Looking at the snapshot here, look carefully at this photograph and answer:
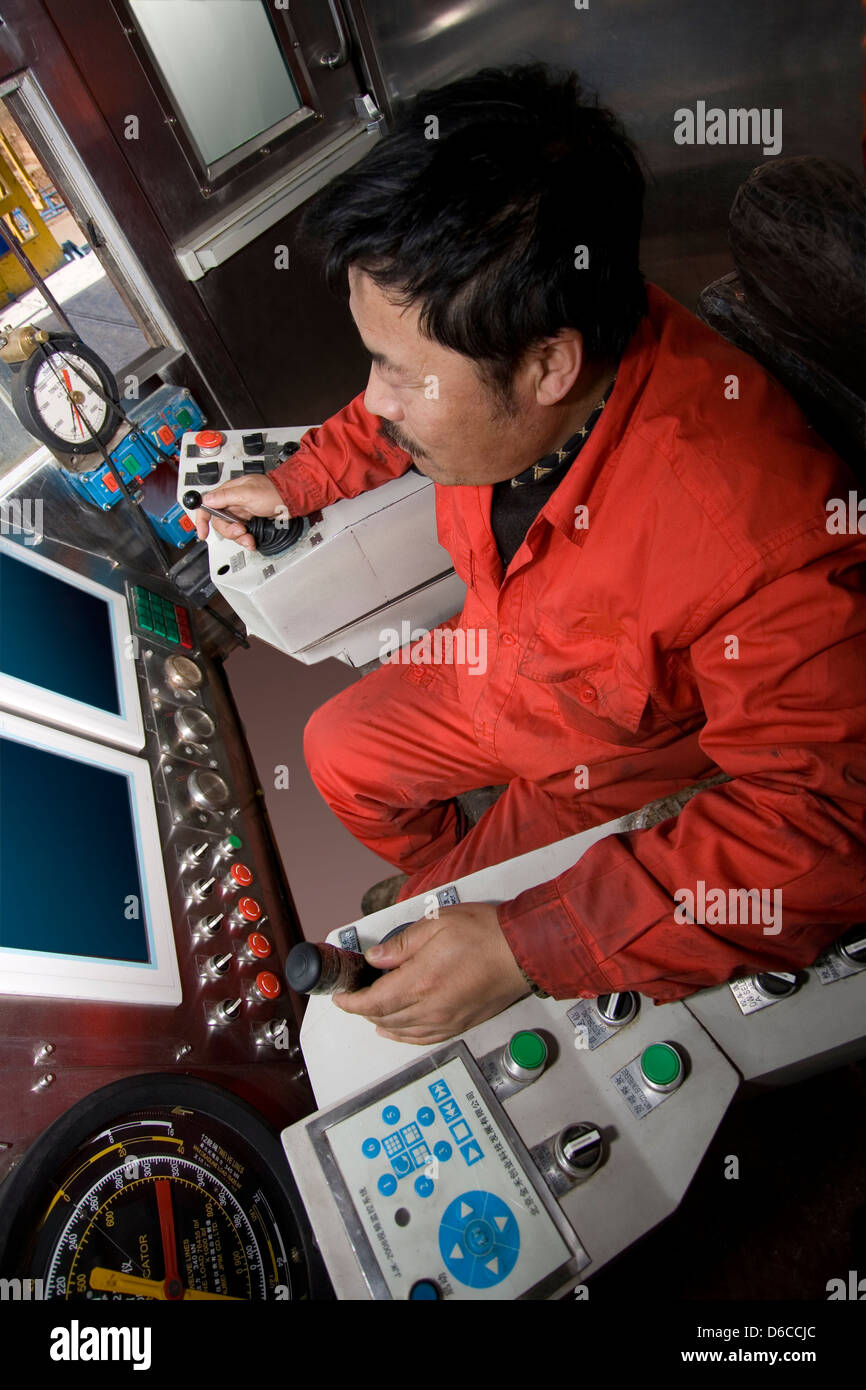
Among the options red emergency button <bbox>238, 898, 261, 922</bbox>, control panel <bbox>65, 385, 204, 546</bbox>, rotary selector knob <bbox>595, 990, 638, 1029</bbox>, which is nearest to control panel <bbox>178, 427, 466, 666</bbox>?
control panel <bbox>65, 385, 204, 546</bbox>

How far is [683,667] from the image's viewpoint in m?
1.15

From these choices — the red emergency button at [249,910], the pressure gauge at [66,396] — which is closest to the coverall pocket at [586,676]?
the red emergency button at [249,910]

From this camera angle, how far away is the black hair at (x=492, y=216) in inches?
36.7

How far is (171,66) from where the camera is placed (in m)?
1.89

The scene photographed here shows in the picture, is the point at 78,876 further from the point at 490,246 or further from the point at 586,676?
the point at 490,246

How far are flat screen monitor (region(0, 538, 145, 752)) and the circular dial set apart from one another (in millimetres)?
630

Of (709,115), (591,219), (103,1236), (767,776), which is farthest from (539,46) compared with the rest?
(103,1236)

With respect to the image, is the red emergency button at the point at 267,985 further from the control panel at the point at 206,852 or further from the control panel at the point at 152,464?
the control panel at the point at 152,464

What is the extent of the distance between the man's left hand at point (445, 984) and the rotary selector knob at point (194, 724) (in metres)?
0.78

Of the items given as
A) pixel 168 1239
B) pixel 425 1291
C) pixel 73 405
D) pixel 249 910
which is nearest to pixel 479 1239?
pixel 425 1291

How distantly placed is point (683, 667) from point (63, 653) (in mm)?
1114

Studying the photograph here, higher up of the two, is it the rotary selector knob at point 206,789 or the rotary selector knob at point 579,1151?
the rotary selector knob at point 579,1151
